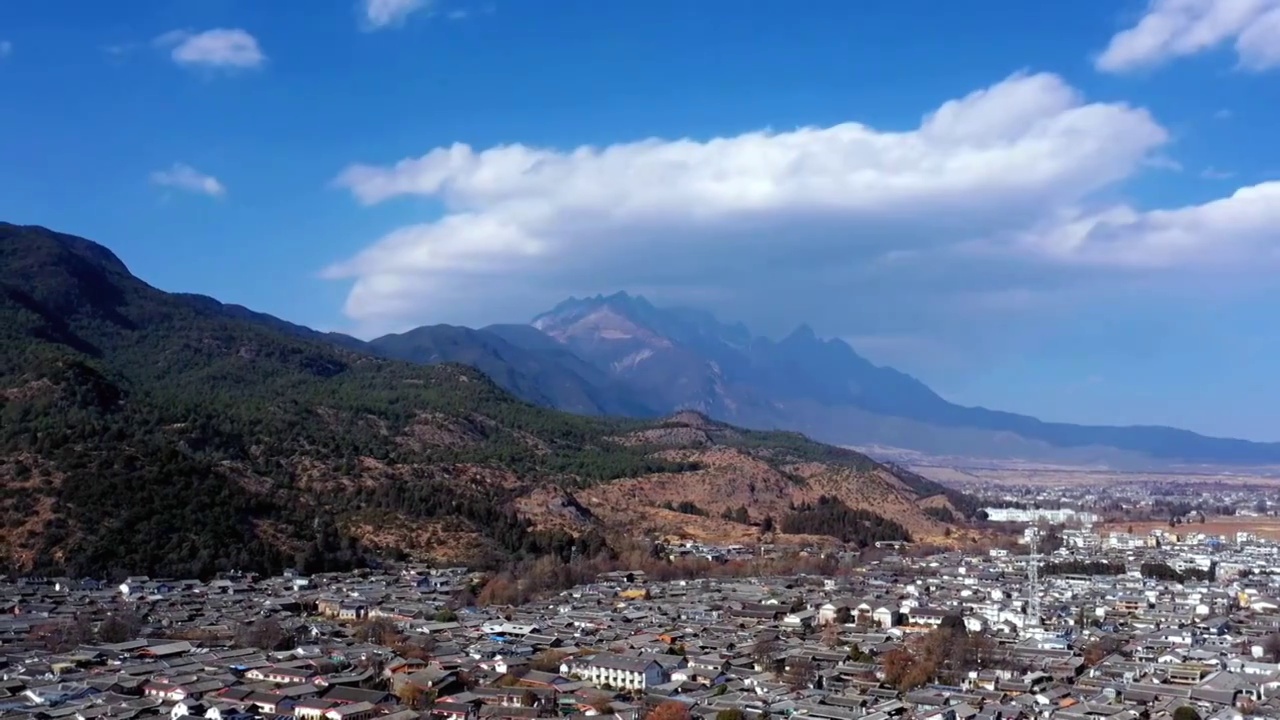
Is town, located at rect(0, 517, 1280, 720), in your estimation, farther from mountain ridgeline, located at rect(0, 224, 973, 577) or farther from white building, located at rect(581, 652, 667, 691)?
mountain ridgeline, located at rect(0, 224, 973, 577)

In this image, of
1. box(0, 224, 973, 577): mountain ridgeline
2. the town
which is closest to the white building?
the town

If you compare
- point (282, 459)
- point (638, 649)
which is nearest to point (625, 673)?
point (638, 649)

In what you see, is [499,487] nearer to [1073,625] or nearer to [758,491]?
[758,491]

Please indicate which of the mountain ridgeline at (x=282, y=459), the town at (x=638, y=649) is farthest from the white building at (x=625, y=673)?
the mountain ridgeline at (x=282, y=459)

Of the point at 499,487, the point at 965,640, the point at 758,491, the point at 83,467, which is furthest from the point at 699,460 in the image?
the point at 965,640

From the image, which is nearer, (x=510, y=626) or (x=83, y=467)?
(x=510, y=626)

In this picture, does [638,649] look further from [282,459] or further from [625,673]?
[282,459]

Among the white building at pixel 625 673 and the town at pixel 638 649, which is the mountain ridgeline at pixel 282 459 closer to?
the town at pixel 638 649
